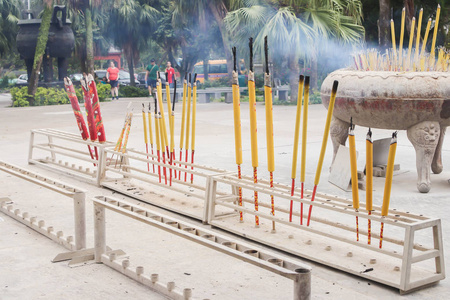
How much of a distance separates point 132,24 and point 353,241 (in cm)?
3196

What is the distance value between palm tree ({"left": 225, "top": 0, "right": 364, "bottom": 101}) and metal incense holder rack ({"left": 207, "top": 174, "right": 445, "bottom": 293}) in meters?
12.0

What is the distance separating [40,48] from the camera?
2023 centimetres

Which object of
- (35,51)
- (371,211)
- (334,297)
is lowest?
(334,297)

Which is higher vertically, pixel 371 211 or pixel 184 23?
pixel 184 23

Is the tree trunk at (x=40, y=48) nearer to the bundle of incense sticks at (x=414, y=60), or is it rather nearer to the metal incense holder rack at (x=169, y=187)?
the metal incense holder rack at (x=169, y=187)

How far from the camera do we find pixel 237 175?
18.3 feet

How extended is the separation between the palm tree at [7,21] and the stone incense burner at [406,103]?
101ft

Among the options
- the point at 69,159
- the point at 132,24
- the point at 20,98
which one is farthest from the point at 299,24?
the point at 132,24

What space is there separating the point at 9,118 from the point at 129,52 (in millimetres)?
21268

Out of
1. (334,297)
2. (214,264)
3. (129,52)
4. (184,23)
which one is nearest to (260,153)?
(214,264)

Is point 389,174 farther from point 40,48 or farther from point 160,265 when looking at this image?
point 40,48

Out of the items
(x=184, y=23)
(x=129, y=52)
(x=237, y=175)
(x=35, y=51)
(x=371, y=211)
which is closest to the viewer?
(x=371, y=211)

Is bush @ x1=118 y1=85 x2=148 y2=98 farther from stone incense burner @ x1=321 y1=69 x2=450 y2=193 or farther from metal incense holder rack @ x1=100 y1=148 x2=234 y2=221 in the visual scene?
stone incense burner @ x1=321 y1=69 x2=450 y2=193

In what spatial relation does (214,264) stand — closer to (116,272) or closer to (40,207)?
(116,272)
